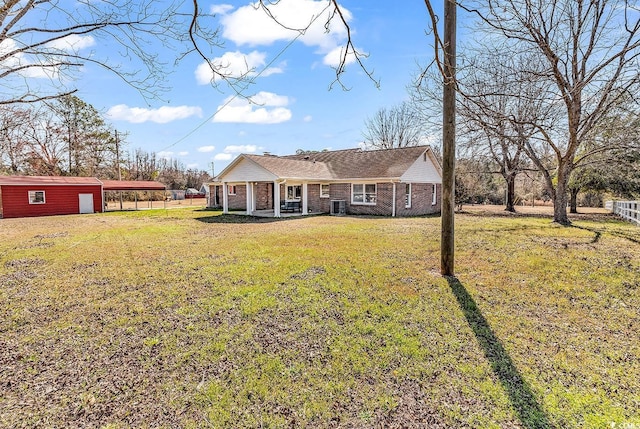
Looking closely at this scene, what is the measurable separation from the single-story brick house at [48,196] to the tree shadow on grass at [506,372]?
1082 inches

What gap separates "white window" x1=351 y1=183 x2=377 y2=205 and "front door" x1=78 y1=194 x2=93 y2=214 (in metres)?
20.4

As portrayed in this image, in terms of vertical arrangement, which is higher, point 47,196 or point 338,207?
point 47,196

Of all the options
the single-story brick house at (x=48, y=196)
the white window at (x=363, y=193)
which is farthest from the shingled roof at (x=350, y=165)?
the single-story brick house at (x=48, y=196)

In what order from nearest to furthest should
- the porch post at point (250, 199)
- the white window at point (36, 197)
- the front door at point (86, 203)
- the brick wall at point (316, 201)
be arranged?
1. the porch post at point (250, 199)
2. the brick wall at point (316, 201)
3. the white window at point (36, 197)
4. the front door at point (86, 203)

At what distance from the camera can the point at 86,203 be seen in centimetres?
2458

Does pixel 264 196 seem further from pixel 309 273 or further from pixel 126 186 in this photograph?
pixel 309 273

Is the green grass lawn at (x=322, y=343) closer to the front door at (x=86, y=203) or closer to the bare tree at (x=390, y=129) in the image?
the front door at (x=86, y=203)

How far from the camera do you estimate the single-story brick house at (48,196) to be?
819 inches

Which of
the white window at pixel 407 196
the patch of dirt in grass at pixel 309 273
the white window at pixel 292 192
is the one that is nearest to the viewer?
the patch of dirt in grass at pixel 309 273

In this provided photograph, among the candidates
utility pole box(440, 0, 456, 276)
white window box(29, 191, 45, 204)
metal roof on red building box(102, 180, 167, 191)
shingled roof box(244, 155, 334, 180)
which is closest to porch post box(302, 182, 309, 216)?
shingled roof box(244, 155, 334, 180)

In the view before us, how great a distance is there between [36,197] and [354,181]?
71.8ft

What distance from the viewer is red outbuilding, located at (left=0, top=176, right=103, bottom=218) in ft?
68.2

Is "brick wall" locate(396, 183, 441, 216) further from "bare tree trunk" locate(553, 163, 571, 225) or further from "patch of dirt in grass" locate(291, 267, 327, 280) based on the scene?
"patch of dirt in grass" locate(291, 267, 327, 280)

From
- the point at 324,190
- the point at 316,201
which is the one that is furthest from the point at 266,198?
the point at 324,190
